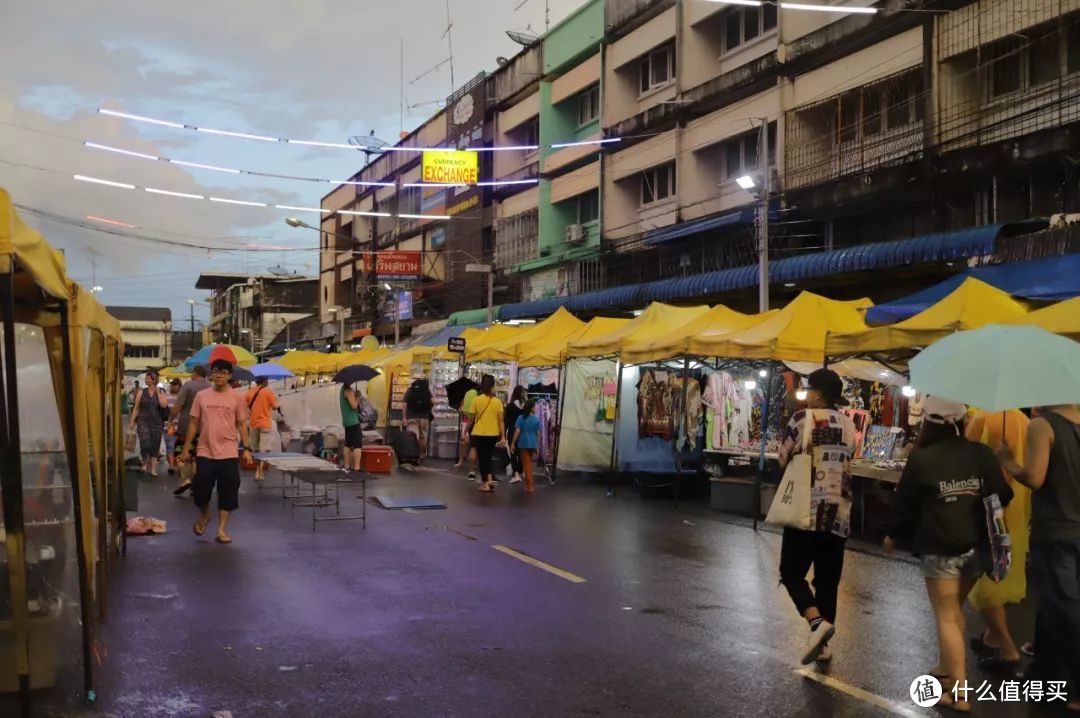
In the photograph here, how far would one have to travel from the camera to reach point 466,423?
24094mm

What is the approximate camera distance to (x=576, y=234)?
3297cm

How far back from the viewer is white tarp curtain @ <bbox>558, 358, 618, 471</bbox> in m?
19.5

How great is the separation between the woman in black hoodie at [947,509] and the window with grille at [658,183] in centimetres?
2372

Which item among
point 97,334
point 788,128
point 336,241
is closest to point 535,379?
point 788,128

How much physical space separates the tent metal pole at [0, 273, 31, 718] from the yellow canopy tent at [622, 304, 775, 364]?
1097 cm

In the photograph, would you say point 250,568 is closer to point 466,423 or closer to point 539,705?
point 539,705

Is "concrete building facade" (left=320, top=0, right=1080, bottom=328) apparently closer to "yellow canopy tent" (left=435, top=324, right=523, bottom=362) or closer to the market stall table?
"yellow canopy tent" (left=435, top=324, right=523, bottom=362)

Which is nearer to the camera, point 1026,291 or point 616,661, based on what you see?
point 616,661

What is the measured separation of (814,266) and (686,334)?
6541 mm

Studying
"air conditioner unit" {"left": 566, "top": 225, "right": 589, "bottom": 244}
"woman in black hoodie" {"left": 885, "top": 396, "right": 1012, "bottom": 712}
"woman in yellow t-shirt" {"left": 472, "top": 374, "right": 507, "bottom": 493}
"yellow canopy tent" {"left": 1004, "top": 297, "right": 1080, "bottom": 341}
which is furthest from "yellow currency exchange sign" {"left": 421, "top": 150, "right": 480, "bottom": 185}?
"woman in black hoodie" {"left": 885, "top": 396, "right": 1012, "bottom": 712}

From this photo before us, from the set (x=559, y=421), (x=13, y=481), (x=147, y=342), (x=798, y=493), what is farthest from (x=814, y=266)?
(x=147, y=342)

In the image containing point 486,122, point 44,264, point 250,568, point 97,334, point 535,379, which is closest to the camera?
point 44,264

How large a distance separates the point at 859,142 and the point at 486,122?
2169 cm

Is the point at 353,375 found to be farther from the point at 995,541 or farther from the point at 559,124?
the point at 559,124
